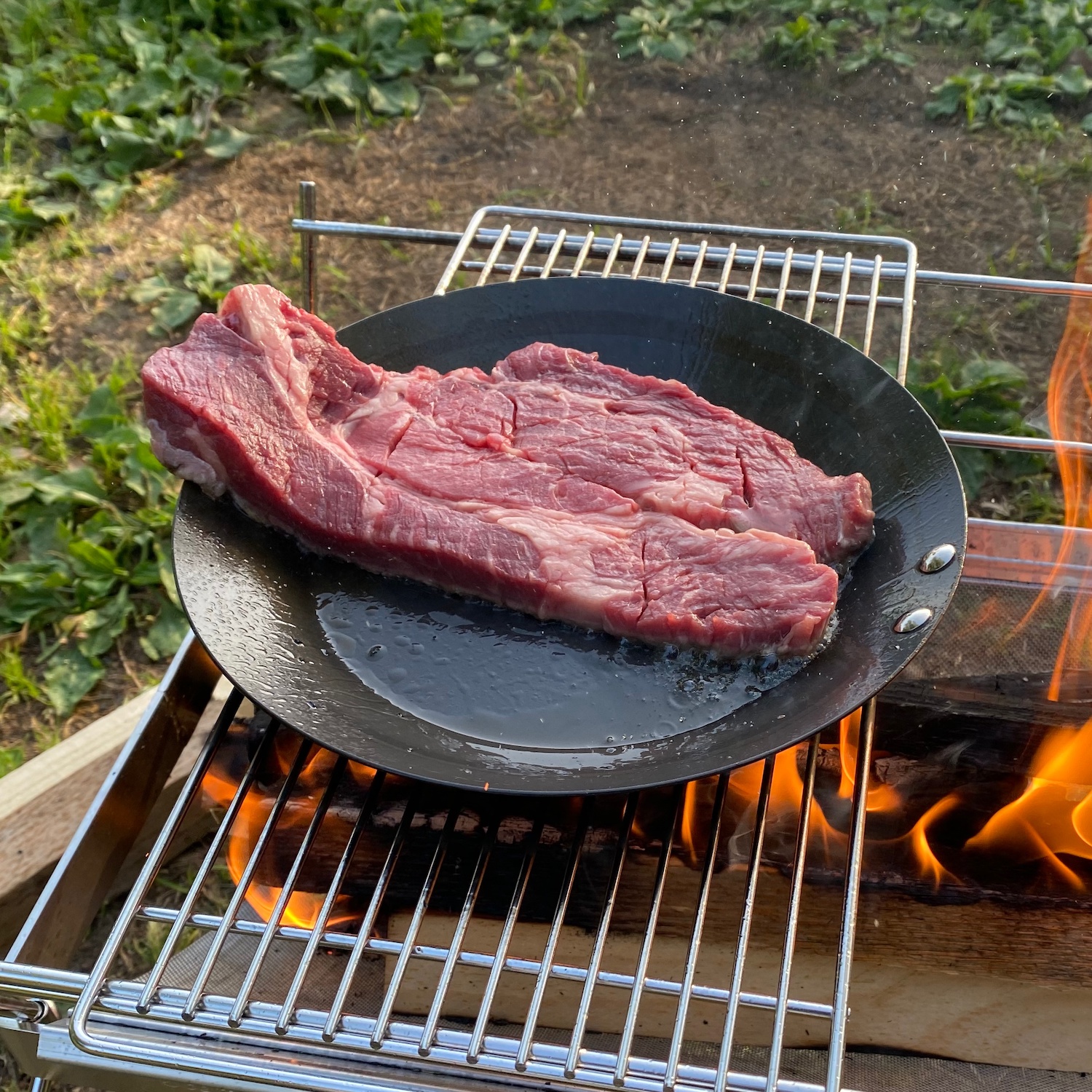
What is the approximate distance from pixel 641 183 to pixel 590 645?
158 inches

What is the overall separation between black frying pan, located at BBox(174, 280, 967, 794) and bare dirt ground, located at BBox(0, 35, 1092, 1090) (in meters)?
2.20

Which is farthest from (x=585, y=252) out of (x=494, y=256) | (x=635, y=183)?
(x=635, y=183)

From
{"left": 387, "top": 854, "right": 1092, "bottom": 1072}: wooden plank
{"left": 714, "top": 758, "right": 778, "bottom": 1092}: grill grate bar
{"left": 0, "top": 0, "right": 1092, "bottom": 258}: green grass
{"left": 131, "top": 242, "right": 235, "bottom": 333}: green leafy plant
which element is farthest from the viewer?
{"left": 0, "top": 0, "right": 1092, "bottom": 258}: green grass

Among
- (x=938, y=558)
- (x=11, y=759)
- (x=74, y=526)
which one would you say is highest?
(x=938, y=558)

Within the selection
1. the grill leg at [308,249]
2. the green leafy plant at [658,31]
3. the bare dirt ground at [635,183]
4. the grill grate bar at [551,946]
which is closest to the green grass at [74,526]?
the bare dirt ground at [635,183]

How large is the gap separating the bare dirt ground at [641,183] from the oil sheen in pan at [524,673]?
114 inches

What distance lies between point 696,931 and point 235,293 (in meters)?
1.97

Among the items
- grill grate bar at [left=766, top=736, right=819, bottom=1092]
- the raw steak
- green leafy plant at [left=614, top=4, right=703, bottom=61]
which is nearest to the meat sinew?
the raw steak

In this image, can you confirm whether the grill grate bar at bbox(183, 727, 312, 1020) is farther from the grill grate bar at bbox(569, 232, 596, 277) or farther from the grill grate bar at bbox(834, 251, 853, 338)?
the grill grate bar at bbox(834, 251, 853, 338)

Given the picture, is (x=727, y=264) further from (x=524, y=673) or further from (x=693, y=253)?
(x=524, y=673)

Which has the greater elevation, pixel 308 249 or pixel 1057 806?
pixel 308 249

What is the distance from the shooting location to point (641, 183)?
555 centimetres

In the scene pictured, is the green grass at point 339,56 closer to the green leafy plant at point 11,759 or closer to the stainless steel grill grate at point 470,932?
the green leafy plant at point 11,759

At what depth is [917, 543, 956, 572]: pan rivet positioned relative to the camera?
210 cm
